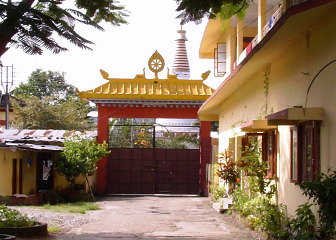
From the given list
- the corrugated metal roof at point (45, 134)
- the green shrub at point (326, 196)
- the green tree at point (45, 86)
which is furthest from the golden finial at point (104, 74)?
the green tree at point (45, 86)

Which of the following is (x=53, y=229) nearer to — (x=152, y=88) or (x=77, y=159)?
(x=77, y=159)

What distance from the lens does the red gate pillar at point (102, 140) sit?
24.5 metres

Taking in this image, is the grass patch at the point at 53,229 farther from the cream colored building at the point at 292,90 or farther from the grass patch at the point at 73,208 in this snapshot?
the cream colored building at the point at 292,90

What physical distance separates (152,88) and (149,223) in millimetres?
11065

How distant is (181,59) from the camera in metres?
45.2

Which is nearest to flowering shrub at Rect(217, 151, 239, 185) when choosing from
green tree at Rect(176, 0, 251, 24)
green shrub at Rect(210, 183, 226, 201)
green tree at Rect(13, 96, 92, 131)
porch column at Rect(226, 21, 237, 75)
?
green shrub at Rect(210, 183, 226, 201)

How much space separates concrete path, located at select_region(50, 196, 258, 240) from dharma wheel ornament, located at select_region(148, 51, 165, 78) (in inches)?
248

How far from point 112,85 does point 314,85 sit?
16136 millimetres

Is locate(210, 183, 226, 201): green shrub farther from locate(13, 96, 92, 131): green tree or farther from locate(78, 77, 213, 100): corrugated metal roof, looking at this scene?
locate(13, 96, 92, 131): green tree

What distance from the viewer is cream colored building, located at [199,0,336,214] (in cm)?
875

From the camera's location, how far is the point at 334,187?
24.2 feet

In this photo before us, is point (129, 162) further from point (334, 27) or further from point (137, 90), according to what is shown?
point (334, 27)

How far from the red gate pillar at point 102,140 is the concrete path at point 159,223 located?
3.25 m

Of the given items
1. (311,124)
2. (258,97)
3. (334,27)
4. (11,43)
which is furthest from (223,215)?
(11,43)
